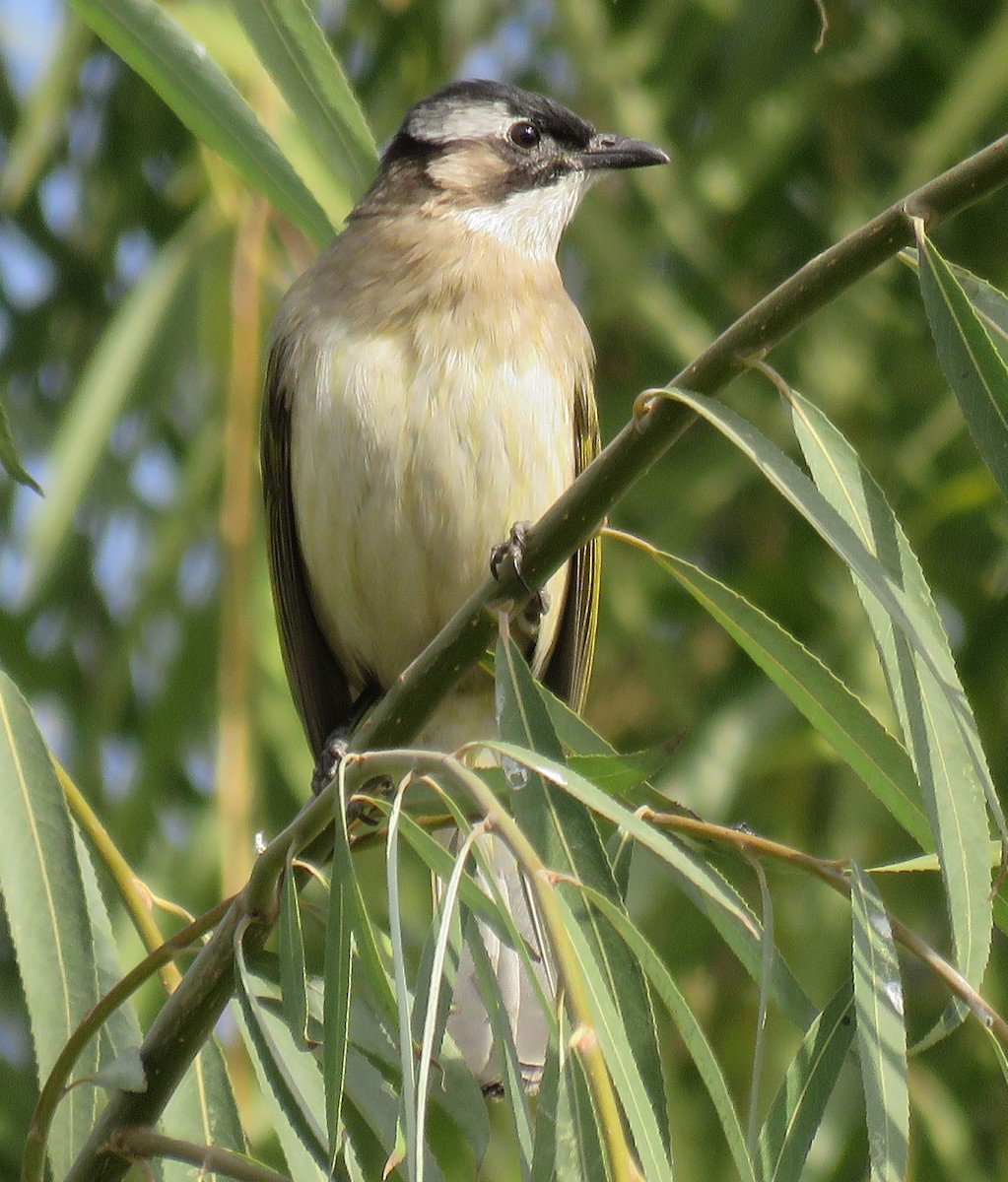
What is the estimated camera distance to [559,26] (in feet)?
13.4

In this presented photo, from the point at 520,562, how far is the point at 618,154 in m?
2.18

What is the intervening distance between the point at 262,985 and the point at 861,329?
107 inches

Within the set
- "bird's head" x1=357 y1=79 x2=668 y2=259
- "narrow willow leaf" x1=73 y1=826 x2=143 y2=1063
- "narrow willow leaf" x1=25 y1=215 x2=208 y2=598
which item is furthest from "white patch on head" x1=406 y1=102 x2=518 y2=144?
"narrow willow leaf" x1=73 y1=826 x2=143 y2=1063

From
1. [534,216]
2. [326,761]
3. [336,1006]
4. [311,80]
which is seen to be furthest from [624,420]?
[336,1006]

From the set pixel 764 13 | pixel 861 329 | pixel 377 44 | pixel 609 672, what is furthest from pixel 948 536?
pixel 377 44

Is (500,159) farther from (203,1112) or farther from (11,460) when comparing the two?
(203,1112)

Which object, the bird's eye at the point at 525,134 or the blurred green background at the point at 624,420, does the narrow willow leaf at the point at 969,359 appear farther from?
the bird's eye at the point at 525,134

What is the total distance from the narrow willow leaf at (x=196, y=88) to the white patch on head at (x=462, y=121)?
1815mm

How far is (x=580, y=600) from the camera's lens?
11.4 feet

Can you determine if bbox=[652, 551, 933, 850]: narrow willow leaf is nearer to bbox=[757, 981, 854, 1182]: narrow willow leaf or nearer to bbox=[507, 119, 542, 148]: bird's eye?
bbox=[757, 981, 854, 1182]: narrow willow leaf

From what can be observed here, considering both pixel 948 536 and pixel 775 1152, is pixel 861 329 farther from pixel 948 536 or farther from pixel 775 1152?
pixel 775 1152

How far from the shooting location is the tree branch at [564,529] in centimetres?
151

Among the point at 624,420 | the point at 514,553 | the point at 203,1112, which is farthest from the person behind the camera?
the point at 624,420

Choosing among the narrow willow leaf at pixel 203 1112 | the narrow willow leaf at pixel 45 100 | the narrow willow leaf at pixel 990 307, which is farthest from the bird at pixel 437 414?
the narrow willow leaf at pixel 990 307
